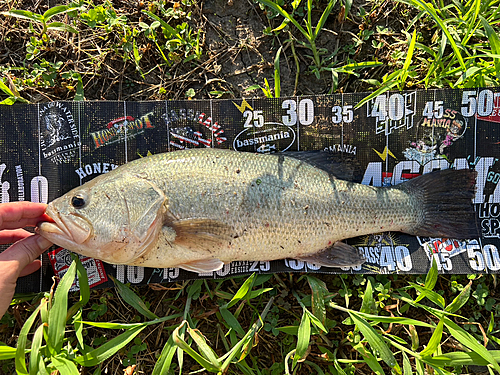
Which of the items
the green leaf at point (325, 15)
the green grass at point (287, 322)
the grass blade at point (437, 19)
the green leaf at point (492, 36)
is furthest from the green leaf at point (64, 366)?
the green leaf at point (492, 36)

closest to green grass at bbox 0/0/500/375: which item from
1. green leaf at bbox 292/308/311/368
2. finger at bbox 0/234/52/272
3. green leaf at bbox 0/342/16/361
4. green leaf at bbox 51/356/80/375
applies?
green leaf at bbox 292/308/311/368

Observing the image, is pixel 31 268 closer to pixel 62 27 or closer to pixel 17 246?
pixel 17 246

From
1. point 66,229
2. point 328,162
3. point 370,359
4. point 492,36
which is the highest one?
point 492,36

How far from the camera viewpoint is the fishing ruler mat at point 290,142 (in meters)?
2.98

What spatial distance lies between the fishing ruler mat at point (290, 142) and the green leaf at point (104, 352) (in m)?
0.48

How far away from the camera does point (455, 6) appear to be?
3084mm

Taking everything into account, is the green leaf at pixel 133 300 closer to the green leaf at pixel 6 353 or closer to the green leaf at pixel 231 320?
the green leaf at pixel 231 320

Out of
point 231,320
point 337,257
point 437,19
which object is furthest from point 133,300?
point 437,19

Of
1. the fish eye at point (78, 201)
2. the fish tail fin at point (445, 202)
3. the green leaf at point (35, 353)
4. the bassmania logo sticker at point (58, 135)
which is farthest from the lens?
the bassmania logo sticker at point (58, 135)

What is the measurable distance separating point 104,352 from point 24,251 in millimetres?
1005

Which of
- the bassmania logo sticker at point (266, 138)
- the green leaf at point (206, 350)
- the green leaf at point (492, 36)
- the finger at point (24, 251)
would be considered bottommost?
the green leaf at point (206, 350)

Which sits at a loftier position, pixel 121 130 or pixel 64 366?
pixel 121 130

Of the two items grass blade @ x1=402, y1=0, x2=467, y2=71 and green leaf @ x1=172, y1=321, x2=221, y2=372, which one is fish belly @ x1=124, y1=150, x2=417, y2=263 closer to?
green leaf @ x1=172, y1=321, x2=221, y2=372

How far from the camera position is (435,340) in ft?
8.02
